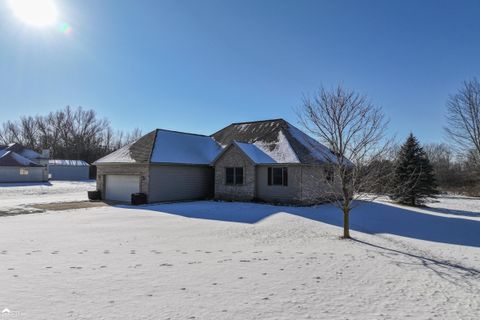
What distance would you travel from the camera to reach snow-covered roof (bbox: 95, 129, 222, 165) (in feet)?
70.1

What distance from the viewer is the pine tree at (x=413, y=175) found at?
914 inches

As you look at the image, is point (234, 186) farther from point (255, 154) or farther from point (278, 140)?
point (278, 140)

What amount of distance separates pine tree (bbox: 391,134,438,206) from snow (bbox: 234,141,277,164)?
9057 mm

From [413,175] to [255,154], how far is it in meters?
11.0

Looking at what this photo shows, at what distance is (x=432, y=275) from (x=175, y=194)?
1672 centimetres

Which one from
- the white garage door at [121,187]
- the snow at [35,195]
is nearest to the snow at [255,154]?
the white garage door at [121,187]

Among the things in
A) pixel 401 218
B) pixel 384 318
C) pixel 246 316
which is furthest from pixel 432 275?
pixel 401 218

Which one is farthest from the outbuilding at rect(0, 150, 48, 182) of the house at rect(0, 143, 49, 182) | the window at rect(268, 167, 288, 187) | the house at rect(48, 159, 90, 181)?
the window at rect(268, 167, 288, 187)

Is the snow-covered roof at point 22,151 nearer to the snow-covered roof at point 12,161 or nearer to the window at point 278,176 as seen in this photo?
the snow-covered roof at point 12,161

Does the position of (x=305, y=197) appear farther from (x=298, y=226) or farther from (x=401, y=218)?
(x=298, y=226)

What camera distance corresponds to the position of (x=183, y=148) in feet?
77.4

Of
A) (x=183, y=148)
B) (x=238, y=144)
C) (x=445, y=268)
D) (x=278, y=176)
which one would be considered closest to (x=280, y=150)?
(x=278, y=176)

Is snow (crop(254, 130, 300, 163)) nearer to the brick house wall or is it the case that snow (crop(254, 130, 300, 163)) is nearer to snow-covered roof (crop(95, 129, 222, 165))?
the brick house wall

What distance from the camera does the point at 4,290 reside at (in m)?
5.51
